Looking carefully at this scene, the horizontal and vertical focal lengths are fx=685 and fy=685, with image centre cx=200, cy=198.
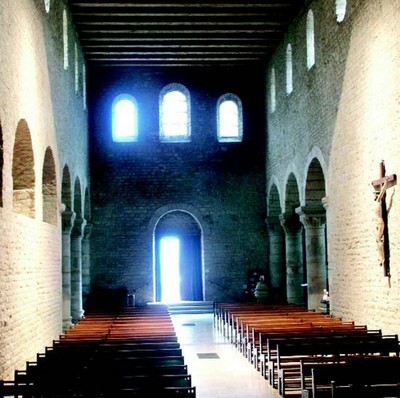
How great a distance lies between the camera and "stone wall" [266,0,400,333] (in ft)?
42.2

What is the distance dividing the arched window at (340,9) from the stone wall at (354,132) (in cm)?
18

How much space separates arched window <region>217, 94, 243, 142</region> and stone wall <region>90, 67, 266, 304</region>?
264mm

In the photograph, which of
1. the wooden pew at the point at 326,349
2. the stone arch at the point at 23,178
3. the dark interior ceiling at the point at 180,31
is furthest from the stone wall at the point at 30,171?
the wooden pew at the point at 326,349

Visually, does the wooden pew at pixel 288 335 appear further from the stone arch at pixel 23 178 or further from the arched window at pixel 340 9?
the arched window at pixel 340 9

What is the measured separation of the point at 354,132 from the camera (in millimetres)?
15039

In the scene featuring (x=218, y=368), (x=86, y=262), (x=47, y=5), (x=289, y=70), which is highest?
(x=289, y=70)

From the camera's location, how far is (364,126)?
47.0 feet

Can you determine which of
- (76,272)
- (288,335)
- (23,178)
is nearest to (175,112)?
(76,272)

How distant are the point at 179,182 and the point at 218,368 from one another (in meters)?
14.0

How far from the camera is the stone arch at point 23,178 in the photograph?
42.7 ft

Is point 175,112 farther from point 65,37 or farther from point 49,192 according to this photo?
point 49,192

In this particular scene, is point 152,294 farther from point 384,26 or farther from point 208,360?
point 384,26

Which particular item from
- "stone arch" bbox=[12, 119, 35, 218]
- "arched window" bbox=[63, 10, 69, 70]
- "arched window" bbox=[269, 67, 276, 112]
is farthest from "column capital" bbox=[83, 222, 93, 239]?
"stone arch" bbox=[12, 119, 35, 218]

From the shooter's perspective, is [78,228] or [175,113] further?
[175,113]
